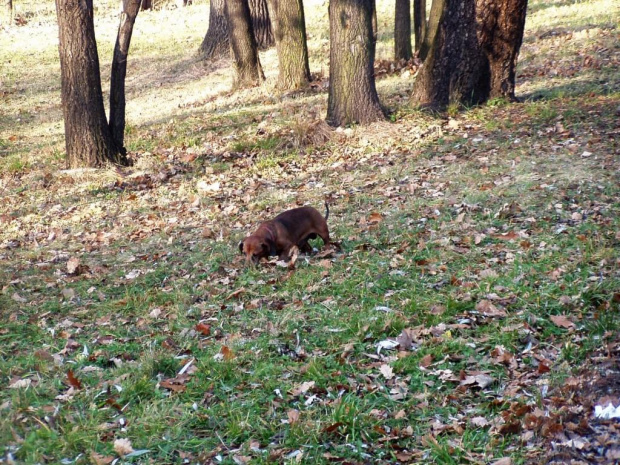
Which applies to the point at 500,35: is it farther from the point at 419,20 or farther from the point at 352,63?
the point at 419,20

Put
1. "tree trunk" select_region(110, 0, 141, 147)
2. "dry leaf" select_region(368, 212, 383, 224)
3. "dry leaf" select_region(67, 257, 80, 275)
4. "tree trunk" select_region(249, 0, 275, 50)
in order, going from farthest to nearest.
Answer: "tree trunk" select_region(249, 0, 275, 50) < "tree trunk" select_region(110, 0, 141, 147) < "dry leaf" select_region(368, 212, 383, 224) < "dry leaf" select_region(67, 257, 80, 275)

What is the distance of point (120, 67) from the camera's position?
36.6 ft

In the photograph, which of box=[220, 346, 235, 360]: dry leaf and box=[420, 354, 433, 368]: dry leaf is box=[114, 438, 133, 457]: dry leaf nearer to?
box=[220, 346, 235, 360]: dry leaf

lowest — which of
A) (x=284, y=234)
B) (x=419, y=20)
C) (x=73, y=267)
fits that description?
(x=73, y=267)

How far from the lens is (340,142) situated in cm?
1123

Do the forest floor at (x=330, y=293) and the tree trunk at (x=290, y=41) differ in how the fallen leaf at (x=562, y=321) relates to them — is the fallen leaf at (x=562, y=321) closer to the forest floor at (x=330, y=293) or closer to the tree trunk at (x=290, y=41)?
the forest floor at (x=330, y=293)

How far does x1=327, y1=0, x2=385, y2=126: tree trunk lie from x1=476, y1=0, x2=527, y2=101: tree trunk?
198 centimetres

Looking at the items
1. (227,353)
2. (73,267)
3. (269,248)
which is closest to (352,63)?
(269,248)

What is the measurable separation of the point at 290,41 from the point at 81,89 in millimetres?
4991

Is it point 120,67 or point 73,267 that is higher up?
point 120,67

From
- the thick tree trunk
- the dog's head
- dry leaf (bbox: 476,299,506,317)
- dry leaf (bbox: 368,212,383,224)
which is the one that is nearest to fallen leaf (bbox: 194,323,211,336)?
the dog's head

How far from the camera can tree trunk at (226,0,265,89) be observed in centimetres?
1468

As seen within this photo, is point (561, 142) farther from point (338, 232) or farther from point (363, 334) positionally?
point (363, 334)

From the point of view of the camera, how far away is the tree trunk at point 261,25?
19.2 metres
